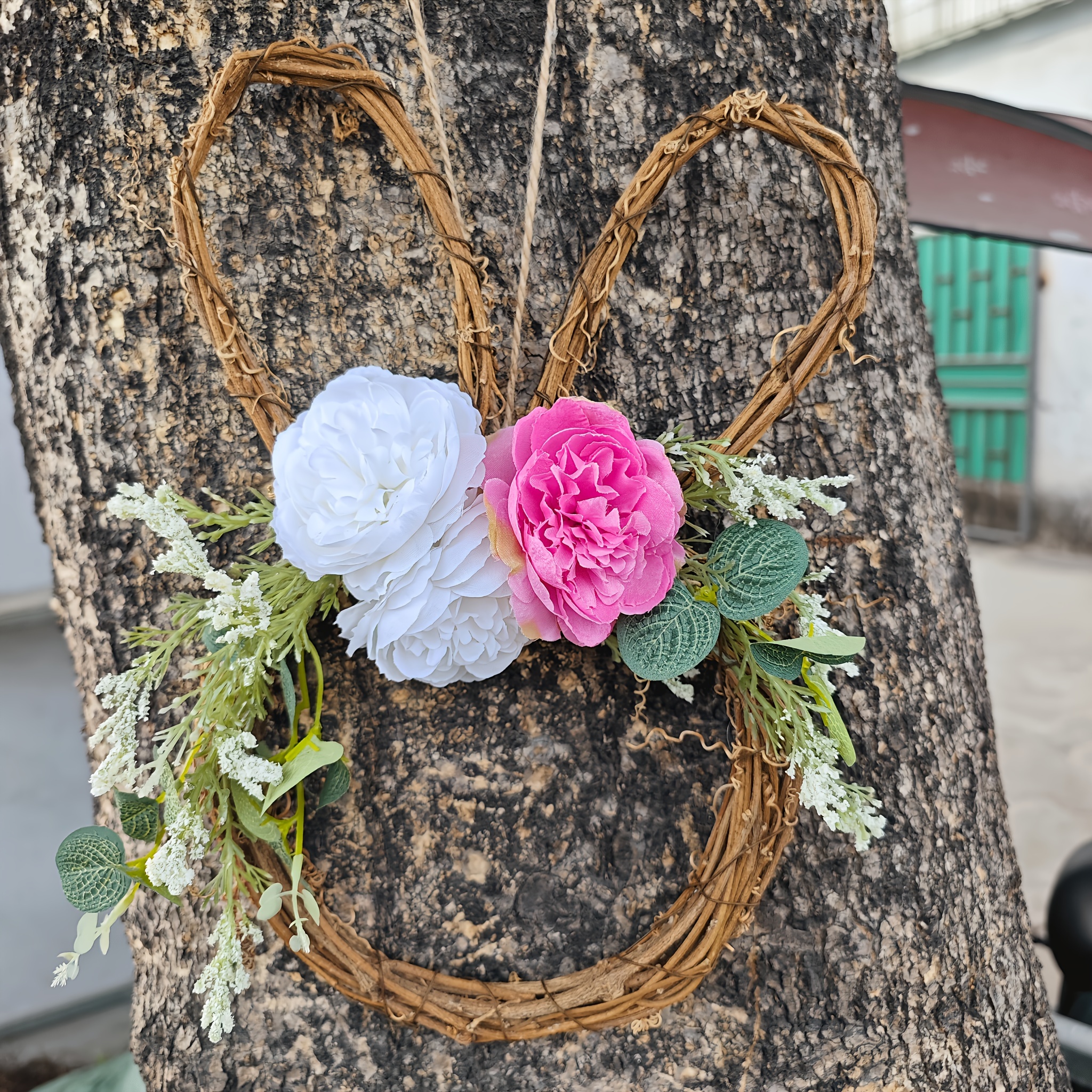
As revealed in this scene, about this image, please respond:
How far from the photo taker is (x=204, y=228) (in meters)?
0.69

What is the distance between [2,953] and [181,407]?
2276 millimetres

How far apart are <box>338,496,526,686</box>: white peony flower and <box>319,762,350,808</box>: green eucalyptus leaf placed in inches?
4.2

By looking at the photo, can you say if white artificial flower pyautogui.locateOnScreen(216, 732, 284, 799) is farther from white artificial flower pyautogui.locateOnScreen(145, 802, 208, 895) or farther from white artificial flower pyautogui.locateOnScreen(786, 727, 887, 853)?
white artificial flower pyautogui.locateOnScreen(786, 727, 887, 853)

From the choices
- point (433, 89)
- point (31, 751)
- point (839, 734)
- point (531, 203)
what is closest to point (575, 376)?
point (531, 203)

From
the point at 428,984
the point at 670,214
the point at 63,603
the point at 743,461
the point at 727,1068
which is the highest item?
the point at 670,214

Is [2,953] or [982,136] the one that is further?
[2,953]

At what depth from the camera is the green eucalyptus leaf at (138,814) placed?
0.69 meters

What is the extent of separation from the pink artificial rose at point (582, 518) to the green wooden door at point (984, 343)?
5481 millimetres

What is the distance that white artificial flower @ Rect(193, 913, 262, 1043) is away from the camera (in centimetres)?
65

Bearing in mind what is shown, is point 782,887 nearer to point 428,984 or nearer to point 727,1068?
point 727,1068

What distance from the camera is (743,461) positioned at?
671mm

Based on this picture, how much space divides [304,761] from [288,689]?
0.06 m

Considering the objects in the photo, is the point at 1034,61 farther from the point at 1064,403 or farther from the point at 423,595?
the point at 423,595

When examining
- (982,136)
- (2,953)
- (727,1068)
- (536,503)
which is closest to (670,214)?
(536,503)
